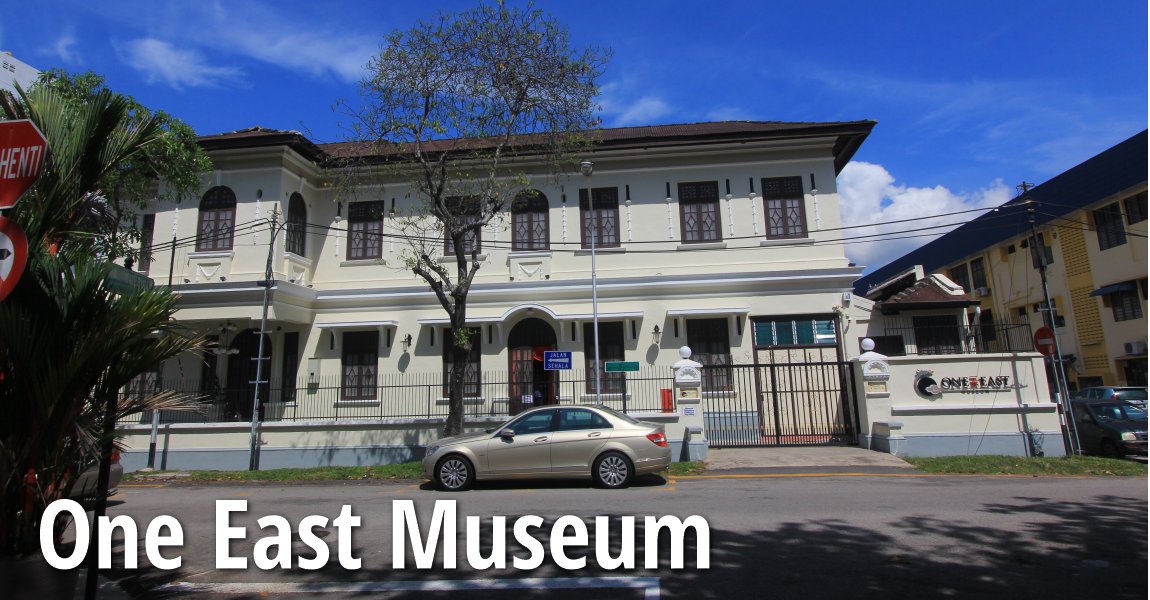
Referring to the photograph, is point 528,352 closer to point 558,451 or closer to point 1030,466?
point 558,451

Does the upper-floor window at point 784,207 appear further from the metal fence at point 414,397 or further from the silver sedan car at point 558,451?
the silver sedan car at point 558,451

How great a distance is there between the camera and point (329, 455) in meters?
14.6

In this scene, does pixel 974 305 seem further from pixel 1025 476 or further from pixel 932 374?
pixel 1025 476

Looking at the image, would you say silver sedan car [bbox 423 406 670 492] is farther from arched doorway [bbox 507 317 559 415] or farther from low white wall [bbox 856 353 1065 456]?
arched doorway [bbox 507 317 559 415]

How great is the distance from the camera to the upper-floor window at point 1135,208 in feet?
82.9

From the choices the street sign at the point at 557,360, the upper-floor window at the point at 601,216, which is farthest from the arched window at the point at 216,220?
the street sign at the point at 557,360

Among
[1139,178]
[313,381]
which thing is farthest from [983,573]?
[1139,178]

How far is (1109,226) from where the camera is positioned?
26906mm

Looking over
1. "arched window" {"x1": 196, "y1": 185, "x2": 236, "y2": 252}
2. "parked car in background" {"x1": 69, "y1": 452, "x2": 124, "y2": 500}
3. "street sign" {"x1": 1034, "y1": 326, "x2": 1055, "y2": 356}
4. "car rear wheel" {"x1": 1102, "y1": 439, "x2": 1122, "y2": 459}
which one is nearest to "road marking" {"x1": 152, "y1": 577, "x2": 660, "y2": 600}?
"parked car in background" {"x1": 69, "y1": 452, "x2": 124, "y2": 500}

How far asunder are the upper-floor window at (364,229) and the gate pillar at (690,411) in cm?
992

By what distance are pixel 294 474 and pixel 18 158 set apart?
11.0 m

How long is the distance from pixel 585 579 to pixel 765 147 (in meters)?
15.1

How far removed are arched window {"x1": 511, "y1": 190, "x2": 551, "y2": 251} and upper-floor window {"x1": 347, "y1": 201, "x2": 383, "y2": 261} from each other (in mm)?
4002

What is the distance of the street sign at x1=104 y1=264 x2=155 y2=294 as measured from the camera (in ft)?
14.5
